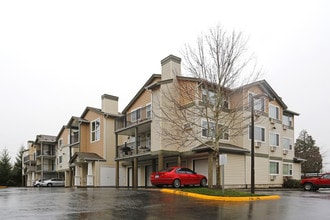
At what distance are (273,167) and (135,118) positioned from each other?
13875 mm

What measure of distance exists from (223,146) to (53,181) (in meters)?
32.6

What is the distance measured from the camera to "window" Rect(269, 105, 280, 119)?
107ft

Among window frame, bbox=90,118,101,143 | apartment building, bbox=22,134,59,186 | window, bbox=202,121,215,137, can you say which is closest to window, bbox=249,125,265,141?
window, bbox=202,121,215,137

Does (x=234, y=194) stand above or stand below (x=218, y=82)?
below

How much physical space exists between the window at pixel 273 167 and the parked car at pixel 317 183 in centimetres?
393

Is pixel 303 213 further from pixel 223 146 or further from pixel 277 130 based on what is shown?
pixel 277 130

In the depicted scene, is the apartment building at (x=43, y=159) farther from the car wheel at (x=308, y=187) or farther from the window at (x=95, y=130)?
the car wheel at (x=308, y=187)

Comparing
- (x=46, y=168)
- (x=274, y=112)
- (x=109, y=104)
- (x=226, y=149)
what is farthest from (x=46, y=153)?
(x=226, y=149)

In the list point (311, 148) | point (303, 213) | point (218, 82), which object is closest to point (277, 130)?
point (218, 82)

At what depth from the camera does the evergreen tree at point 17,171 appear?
69662 millimetres

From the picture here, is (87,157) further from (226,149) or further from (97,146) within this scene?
(226,149)

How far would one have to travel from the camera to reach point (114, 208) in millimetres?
11961

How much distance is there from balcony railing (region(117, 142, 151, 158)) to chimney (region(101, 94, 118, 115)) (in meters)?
4.20

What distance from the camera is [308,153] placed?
65.6m
